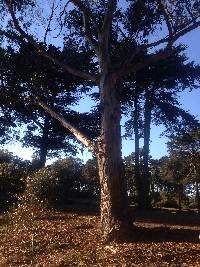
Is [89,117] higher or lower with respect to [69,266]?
higher

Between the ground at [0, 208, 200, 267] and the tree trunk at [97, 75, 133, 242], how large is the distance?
44cm

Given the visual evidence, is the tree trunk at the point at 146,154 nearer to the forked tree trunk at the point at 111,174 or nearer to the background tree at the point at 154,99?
the background tree at the point at 154,99

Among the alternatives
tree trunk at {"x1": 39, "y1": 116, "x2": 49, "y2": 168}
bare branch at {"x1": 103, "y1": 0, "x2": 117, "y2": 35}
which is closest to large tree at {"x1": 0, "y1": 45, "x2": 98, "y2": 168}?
tree trunk at {"x1": 39, "y1": 116, "x2": 49, "y2": 168}

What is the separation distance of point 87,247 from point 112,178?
2012 mm

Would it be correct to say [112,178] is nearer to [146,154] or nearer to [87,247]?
[87,247]

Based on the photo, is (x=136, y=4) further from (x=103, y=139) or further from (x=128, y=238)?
(x=128, y=238)

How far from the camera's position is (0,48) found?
73.9 feet

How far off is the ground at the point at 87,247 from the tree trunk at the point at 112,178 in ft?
1.43

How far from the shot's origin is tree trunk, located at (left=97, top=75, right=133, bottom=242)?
10047mm

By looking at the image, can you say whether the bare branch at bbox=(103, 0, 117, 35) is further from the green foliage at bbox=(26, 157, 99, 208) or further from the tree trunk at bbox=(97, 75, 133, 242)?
the green foliage at bbox=(26, 157, 99, 208)

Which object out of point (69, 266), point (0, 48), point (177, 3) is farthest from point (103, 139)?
point (0, 48)

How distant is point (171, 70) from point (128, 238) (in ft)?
59.1

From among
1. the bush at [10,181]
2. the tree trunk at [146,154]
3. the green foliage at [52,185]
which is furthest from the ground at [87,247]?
the tree trunk at [146,154]

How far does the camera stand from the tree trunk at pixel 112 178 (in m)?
10.0
